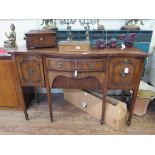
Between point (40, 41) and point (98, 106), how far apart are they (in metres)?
0.90

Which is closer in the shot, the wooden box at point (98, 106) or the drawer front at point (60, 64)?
the drawer front at point (60, 64)

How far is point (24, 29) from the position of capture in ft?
6.01

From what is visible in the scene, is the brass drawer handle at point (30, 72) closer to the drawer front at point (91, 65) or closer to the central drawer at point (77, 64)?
the central drawer at point (77, 64)

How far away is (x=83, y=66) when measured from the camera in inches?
55.3

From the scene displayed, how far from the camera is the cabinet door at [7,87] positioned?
170 cm

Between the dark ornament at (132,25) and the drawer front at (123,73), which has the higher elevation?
the dark ornament at (132,25)

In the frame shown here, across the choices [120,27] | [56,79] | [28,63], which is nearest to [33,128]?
[56,79]

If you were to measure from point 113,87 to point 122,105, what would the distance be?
0.24 m

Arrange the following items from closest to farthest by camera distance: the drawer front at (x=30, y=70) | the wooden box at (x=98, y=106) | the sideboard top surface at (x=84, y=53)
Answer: the sideboard top surface at (x=84, y=53), the drawer front at (x=30, y=70), the wooden box at (x=98, y=106)

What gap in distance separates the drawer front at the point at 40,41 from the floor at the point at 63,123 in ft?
2.79

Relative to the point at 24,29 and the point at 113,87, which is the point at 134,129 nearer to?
the point at 113,87

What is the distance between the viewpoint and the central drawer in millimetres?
1389

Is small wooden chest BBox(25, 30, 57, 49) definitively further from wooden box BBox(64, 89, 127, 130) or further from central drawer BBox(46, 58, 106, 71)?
wooden box BBox(64, 89, 127, 130)

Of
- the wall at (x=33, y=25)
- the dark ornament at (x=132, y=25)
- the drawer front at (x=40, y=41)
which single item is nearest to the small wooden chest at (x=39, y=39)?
the drawer front at (x=40, y=41)
